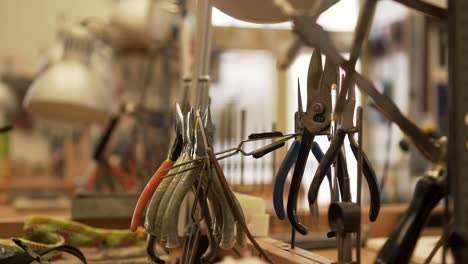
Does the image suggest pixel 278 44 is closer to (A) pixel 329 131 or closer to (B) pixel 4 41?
(A) pixel 329 131

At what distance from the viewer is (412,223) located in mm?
341

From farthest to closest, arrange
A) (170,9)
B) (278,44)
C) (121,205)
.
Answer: (278,44) → (170,9) → (121,205)

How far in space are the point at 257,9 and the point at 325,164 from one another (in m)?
0.18

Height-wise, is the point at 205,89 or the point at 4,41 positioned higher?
the point at 4,41

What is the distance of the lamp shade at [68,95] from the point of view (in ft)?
3.94

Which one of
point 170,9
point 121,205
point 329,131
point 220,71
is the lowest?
point 121,205

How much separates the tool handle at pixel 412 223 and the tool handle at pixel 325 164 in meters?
0.09

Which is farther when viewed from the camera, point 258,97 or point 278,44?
point 258,97

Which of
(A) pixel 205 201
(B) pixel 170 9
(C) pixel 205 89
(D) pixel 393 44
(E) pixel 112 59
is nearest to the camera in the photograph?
(A) pixel 205 201

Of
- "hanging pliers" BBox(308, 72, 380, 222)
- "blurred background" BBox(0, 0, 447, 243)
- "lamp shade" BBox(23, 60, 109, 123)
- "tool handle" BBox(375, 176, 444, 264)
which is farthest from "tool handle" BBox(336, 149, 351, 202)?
"lamp shade" BBox(23, 60, 109, 123)

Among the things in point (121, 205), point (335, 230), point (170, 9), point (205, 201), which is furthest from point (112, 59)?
point (335, 230)

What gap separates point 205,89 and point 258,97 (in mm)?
1426

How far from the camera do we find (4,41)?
7.49 feet

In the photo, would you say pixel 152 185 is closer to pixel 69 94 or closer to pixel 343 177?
pixel 343 177
